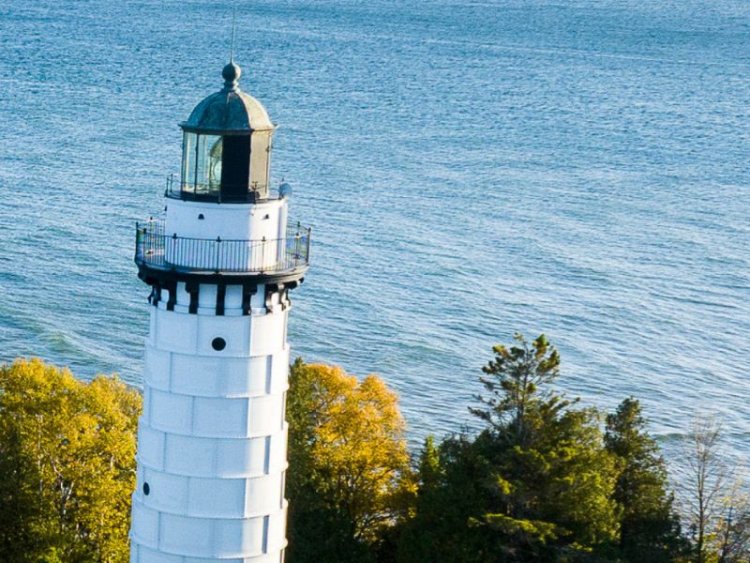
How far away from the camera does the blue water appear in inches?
2657

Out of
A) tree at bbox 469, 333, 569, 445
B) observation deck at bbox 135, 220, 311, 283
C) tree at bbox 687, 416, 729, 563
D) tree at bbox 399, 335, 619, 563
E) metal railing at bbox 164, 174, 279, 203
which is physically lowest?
tree at bbox 687, 416, 729, 563

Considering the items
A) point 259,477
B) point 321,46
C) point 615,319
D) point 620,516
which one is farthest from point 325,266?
point 321,46

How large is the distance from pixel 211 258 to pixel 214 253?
88 millimetres

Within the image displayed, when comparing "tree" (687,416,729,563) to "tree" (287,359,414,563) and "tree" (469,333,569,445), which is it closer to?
"tree" (469,333,569,445)

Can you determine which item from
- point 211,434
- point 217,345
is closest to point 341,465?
point 211,434

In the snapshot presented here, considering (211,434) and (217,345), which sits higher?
(217,345)

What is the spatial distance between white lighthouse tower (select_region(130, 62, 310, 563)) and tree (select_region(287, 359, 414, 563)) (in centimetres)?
1012

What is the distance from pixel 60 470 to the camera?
130 ft

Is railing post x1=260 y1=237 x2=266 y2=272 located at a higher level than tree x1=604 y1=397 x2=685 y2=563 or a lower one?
higher

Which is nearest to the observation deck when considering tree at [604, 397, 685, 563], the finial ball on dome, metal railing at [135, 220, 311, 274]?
metal railing at [135, 220, 311, 274]

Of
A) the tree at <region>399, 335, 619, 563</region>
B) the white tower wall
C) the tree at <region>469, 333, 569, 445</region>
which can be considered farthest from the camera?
the tree at <region>469, 333, 569, 445</region>

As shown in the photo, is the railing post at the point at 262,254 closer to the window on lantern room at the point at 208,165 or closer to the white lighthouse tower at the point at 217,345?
the white lighthouse tower at the point at 217,345

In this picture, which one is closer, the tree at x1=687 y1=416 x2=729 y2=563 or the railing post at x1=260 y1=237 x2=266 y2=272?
the railing post at x1=260 y1=237 x2=266 y2=272

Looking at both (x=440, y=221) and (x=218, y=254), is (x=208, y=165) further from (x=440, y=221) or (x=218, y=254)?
(x=440, y=221)
